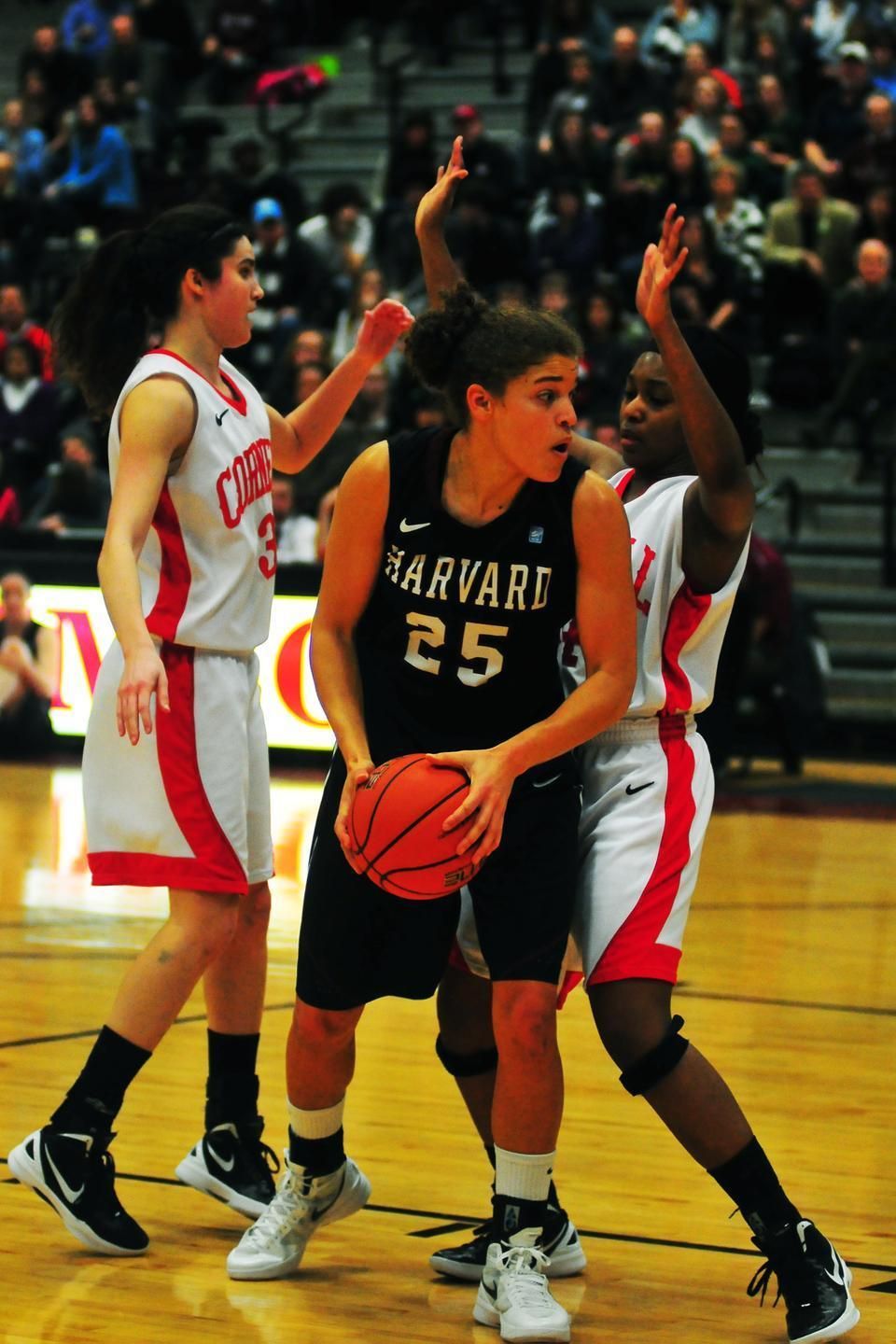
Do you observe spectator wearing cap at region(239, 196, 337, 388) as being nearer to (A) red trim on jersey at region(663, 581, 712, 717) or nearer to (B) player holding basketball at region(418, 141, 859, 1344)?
(B) player holding basketball at region(418, 141, 859, 1344)

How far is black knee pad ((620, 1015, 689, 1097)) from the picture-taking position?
3.46 metres

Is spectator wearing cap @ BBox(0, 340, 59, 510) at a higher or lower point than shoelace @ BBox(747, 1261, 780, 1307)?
lower

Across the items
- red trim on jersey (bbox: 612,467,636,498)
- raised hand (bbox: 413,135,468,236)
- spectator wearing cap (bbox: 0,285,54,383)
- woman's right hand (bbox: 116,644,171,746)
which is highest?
raised hand (bbox: 413,135,468,236)

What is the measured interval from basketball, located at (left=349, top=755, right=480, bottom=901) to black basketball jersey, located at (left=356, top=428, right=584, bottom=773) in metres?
0.18

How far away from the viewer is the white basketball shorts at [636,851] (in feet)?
11.6

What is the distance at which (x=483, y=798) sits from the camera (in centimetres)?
340

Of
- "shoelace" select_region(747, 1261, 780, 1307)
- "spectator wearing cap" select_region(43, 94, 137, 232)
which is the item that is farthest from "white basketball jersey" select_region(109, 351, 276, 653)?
"spectator wearing cap" select_region(43, 94, 137, 232)

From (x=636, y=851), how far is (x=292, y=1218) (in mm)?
851

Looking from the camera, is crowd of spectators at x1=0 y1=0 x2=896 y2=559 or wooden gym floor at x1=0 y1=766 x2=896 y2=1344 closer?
wooden gym floor at x1=0 y1=766 x2=896 y2=1344

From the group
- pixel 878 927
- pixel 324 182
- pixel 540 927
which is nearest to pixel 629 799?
pixel 540 927

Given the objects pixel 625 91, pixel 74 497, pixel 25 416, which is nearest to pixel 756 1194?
pixel 74 497

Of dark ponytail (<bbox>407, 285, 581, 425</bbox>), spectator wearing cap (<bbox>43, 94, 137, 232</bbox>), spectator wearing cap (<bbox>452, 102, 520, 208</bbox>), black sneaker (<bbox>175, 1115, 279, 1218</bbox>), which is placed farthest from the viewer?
spectator wearing cap (<bbox>43, 94, 137, 232</bbox>)

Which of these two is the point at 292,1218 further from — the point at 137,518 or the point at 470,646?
the point at 137,518

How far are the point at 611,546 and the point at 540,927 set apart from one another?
611mm
